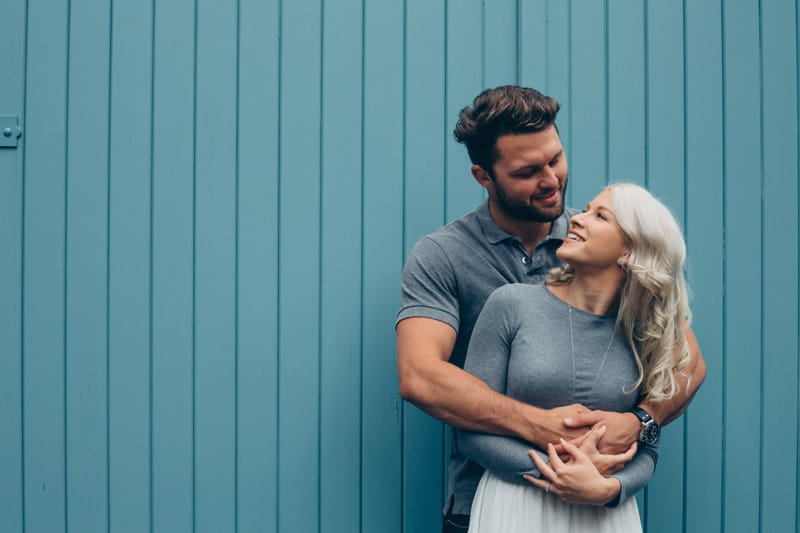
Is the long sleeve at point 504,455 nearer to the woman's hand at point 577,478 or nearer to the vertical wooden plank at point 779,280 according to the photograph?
the woman's hand at point 577,478

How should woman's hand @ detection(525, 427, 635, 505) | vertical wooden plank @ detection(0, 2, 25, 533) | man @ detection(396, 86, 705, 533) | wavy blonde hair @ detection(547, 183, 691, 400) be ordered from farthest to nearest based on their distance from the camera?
vertical wooden plank @ detection(0, 2, 25, 533)
man @ detection(396, 86, 705, 533)
wavy blonde hair @ detection(547, 183, 691, 400)
woman's hand @ detection(525, 427, 635, 505)

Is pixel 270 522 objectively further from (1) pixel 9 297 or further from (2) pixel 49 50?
(2) pixel 49 50

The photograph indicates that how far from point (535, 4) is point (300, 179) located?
87 centimetres

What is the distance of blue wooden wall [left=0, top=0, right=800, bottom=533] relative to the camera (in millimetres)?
2246

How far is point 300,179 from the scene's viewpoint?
7.47ft

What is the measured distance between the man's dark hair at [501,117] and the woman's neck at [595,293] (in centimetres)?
40

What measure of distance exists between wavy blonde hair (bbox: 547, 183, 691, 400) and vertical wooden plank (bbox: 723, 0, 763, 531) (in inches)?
27.2

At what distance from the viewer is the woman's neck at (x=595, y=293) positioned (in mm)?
1762

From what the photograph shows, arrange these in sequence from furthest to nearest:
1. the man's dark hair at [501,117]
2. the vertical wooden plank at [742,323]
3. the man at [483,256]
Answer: the vertical wooden plank at [742,323] < the man's dark hair at [501,117] < the man at [483,256]

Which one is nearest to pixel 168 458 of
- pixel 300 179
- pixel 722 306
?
pixel 300 179

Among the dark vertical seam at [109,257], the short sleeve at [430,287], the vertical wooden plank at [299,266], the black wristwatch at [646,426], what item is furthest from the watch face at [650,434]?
the dark vertical seam at [109,257]

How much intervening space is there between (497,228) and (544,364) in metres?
0.45

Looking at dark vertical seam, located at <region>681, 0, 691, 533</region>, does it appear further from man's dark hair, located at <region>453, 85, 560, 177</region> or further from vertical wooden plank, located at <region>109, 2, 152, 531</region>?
vertical wooden plank, located at <region>109, 2, 152, 531</region>

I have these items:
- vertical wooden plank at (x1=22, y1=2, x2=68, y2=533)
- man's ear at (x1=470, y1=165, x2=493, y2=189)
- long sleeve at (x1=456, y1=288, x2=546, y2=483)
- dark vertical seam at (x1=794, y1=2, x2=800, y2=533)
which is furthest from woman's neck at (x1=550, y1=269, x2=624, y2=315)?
vertical wooden plank at (x1=22, y1=2, x2=68, y2=533)
